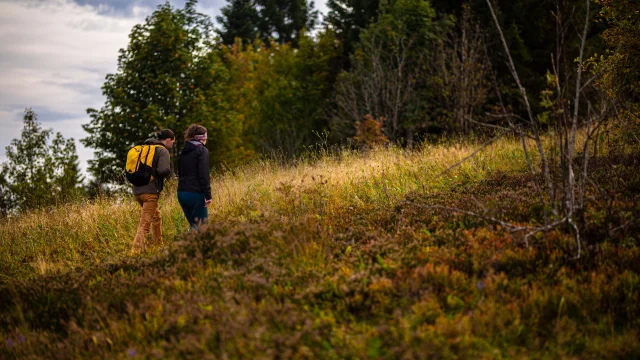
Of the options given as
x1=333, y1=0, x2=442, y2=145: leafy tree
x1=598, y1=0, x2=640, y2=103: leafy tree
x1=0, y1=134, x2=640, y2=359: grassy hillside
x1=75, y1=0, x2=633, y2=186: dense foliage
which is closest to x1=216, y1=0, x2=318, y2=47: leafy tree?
x1=75, y1=0, x2=633, y2=186: dense foliage

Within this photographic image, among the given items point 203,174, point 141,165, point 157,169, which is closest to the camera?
point 203,174

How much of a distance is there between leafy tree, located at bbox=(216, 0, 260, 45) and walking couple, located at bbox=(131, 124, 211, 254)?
37.8 metres

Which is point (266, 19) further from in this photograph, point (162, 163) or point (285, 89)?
point (162, 163)

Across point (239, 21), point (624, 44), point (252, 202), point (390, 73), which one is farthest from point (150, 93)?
point (239, 21)

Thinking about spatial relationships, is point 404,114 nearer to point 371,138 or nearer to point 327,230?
point 371,138

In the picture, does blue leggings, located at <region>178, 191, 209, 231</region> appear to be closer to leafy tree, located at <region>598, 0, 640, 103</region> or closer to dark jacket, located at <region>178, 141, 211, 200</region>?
dark jacket, located at <region>178, 141, 211, 200</region>

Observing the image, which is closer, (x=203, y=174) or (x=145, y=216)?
(x=203, y=174)

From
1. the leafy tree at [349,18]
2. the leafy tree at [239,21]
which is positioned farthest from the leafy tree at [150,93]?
the leafy tree at [239,21]

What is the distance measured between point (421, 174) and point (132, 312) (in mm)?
6617

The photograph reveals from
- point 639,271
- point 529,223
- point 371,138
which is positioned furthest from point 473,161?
point 371,138

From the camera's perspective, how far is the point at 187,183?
720 centimetres

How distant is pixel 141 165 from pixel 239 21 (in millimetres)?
39682

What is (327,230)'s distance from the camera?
6340 millimetres

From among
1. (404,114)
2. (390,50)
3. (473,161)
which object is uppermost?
(390,50)
